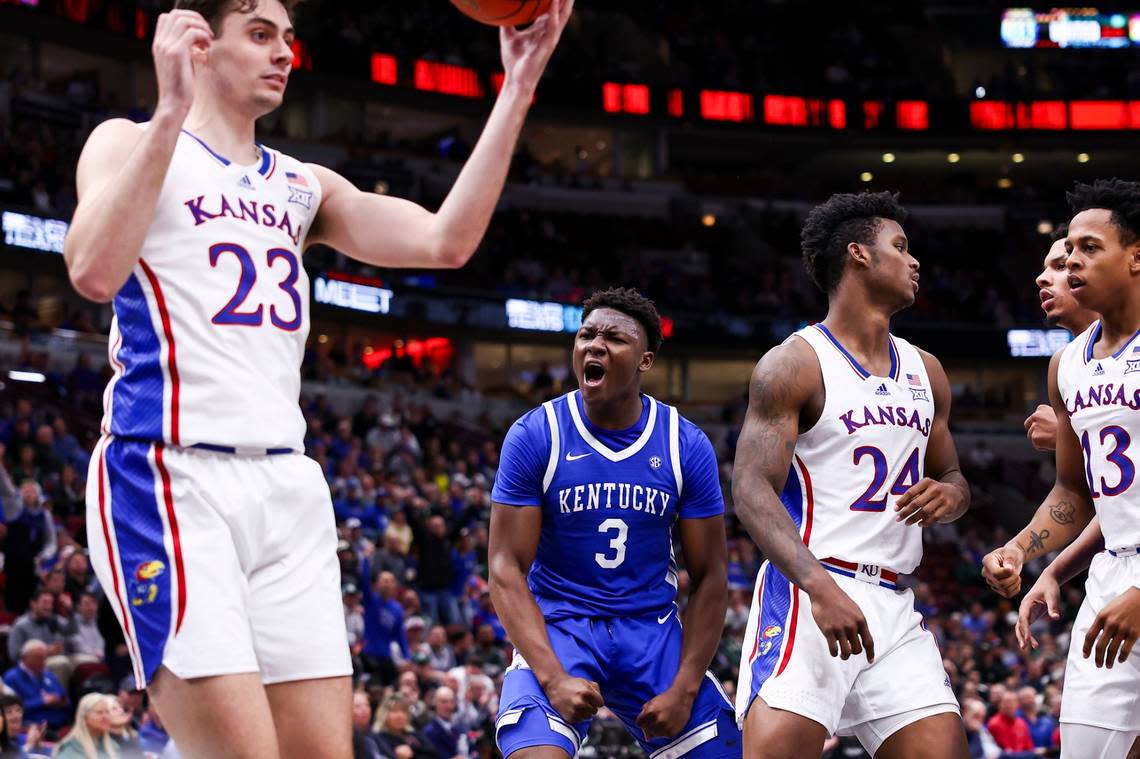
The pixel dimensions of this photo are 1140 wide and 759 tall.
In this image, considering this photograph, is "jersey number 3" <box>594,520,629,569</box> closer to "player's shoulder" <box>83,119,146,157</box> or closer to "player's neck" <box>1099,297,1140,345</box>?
"player's neck" <box>1099,297,1140,345</box>

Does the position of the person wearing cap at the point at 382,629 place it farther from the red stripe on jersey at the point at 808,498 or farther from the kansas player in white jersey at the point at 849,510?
the red stripe on jersey at the point at 808,498

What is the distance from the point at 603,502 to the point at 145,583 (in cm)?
258

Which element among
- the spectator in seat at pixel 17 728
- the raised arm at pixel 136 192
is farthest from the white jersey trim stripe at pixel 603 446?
the spectator in seat at pixel 17 728

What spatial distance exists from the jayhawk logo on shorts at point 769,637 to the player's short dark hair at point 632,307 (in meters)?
1.32

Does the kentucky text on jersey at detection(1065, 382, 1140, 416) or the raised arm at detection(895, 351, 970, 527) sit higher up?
the kentucky text on jersey at detection(1065, 382, 1140, 416)

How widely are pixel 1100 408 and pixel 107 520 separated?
370 centimetres

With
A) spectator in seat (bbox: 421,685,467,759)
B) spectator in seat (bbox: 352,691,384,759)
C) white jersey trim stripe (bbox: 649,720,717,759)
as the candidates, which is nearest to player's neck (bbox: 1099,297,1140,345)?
white jersey trim stripe (bbox: 649,720,717,759)

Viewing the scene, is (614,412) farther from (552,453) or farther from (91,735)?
(91,735)

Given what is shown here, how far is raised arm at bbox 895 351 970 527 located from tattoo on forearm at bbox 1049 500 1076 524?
427 millimetres

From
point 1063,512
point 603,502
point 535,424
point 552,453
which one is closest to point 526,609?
point 603,502

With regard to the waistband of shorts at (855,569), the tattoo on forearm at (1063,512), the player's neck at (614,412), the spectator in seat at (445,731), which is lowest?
the spectator in seat at (445,731)

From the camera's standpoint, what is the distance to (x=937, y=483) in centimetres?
529

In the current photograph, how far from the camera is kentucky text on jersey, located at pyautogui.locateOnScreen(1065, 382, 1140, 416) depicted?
Answer: 5281 mm

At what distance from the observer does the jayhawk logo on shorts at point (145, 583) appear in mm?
3314
